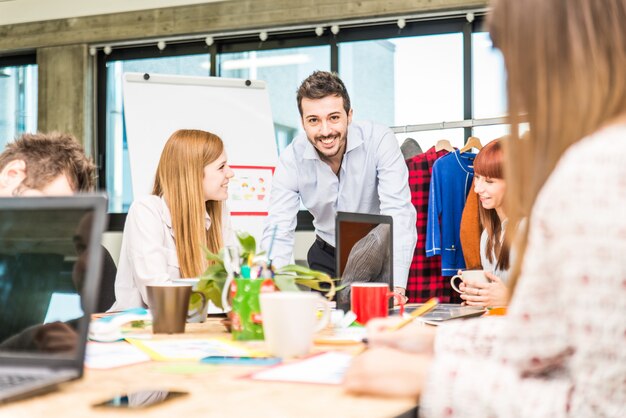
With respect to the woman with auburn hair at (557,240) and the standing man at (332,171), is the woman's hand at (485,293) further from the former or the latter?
the woman with auburn hair at (557,240)

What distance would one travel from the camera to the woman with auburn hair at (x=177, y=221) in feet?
7.27

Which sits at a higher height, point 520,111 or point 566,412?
point 520,111

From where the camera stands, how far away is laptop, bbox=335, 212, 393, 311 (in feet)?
5.84

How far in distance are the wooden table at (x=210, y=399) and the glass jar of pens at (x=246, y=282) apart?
0.31m

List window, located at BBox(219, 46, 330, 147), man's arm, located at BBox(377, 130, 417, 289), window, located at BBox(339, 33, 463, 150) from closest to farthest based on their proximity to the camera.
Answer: man's arm, located at BBox(377, 130, 417, 289) → window, located at BBox(339, 33, 463, 150) → window, located at BBox(219, 46, 330, 147)

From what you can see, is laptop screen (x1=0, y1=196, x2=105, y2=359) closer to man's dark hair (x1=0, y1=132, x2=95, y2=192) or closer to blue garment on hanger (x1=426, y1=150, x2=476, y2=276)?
man's dark hair (x1=0, y1=132, x2=95, y2=192)

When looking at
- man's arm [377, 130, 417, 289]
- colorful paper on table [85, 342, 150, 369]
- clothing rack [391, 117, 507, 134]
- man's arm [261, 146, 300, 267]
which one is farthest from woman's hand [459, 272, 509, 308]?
clothing rack [391, 117, 507, 134]

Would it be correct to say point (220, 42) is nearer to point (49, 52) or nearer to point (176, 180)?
point (49, 52)

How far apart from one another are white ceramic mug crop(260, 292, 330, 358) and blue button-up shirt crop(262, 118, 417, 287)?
185 centimetres

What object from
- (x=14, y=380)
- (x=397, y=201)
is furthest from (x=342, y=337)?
(x=397, y=201)

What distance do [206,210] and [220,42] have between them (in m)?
2.92

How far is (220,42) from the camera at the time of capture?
5.19m

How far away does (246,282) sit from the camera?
1.36 meters

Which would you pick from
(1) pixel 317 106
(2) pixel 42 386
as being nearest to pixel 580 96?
(2) pixel 42 386
